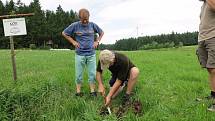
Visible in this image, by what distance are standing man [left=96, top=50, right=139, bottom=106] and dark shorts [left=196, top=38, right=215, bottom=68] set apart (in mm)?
1378

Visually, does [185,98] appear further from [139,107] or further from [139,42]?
[139,42]

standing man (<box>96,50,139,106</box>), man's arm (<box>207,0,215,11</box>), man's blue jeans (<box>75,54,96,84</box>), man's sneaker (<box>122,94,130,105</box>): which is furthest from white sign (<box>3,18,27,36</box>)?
man's arm (<box>207,0,215,11</box>)

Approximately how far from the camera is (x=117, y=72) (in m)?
7.72

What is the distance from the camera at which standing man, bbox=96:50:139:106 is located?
7.02m

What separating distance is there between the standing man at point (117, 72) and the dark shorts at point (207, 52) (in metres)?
1.38

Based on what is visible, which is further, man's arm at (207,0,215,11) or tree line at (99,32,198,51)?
tree line at (99,32,198,51)

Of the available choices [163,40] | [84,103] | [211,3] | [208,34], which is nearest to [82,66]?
[84,103]

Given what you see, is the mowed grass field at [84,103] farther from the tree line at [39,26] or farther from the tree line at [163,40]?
the tree line at [163,40]

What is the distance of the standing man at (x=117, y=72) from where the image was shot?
7023mm

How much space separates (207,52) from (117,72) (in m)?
1.75

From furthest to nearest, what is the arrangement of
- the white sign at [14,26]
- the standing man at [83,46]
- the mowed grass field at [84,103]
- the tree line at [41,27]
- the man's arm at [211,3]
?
the tree line at [41,27]
the white sign at [14,26]
the standing man at [83,46]
the mowed grass field at [84,103]
the man's arm at [211,3]

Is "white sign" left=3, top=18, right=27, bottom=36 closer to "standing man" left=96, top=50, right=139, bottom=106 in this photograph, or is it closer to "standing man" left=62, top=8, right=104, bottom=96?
"standing man" left=62, top=8, right=104, bottom=96

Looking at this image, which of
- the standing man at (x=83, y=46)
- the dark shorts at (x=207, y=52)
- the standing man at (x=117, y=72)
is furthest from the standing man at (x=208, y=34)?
the standing man at (x=83, y=46)

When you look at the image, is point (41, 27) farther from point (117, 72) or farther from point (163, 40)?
point (117, 72)
